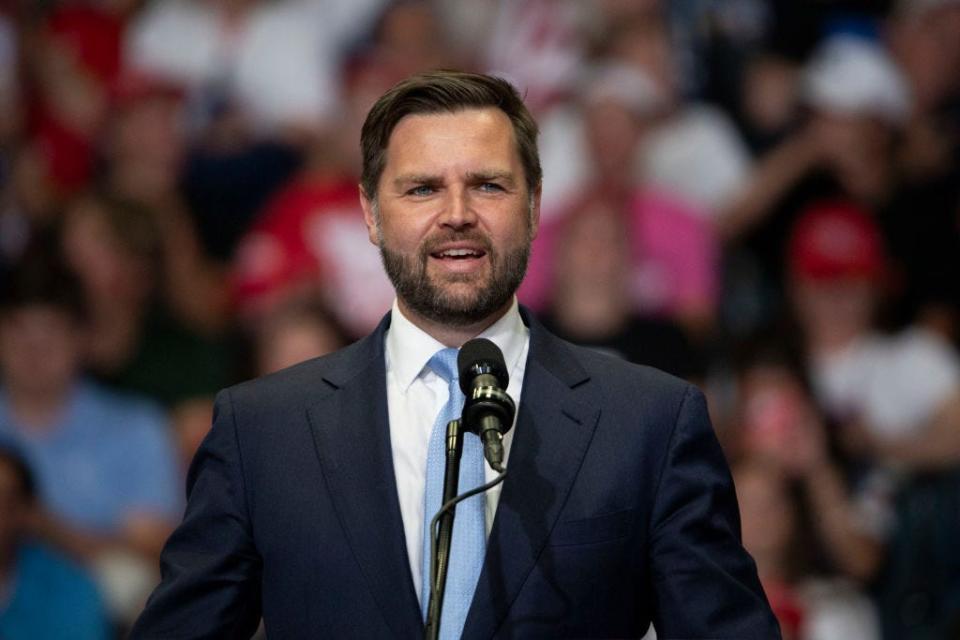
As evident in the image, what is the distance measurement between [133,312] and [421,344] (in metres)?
3.16

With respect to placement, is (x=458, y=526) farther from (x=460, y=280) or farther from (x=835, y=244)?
(x=835, y=244)

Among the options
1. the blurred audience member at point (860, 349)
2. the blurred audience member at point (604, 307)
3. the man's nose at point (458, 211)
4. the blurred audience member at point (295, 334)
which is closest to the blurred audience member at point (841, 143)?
the blurred audience member at point (860, 349)

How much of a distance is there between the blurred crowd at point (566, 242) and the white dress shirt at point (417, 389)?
2.84 meters

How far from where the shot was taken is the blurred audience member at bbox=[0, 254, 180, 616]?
4.95 metres

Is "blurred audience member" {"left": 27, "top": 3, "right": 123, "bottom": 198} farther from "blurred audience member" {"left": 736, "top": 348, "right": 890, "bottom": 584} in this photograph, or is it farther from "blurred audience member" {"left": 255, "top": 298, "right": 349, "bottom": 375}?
"blurred audience member" {"left": 736, "top": 348, "right": 890, "bottom": 584}

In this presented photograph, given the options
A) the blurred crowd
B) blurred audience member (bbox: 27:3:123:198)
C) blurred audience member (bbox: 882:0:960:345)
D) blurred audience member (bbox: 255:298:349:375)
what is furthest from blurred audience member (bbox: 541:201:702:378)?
blurred audience member (bbox: 27:3:123:198)

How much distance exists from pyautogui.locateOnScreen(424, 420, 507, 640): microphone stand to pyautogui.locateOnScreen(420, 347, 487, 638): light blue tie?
0.16 m

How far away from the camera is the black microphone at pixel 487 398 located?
1.80 metres

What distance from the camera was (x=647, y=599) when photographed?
2.08 m

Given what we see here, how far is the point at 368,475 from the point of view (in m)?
2.10

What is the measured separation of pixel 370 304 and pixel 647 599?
10.2 feet

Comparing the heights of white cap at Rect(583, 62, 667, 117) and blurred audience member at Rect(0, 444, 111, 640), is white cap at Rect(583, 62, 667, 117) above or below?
above

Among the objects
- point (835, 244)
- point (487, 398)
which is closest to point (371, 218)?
point (487, 398)

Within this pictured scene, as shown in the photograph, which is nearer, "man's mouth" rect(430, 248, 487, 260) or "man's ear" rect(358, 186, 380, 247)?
"man's mouth" rect(430, 248, 487, 260)
